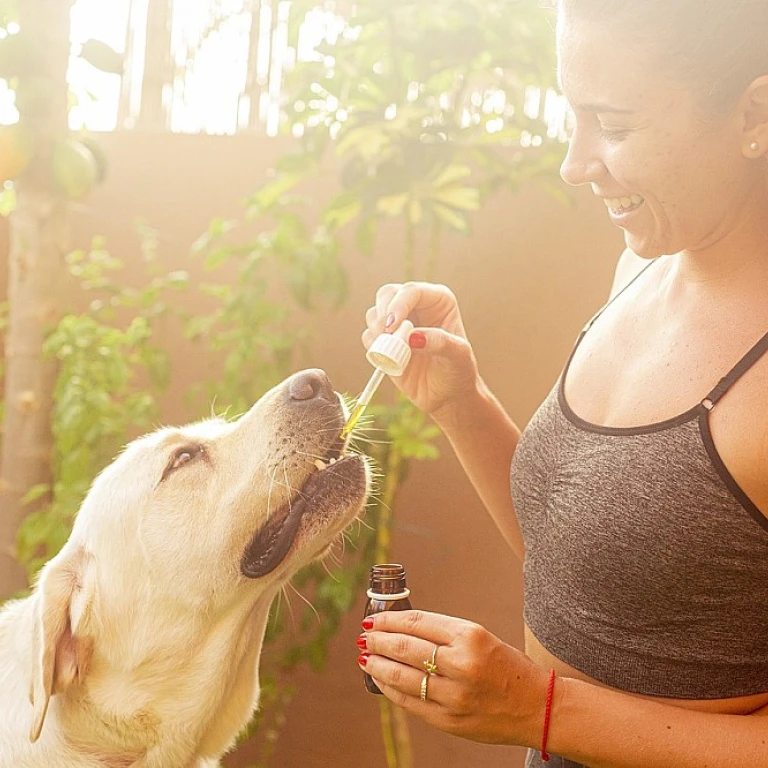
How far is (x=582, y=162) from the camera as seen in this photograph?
3.60 ft

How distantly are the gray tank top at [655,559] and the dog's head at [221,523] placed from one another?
33cm

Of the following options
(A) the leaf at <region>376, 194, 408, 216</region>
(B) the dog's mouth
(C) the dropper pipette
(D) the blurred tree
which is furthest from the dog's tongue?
(A) the leaf at <region>376, 194, 408, 216</region>

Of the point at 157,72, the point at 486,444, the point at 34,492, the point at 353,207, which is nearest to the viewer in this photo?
the point at 486,444

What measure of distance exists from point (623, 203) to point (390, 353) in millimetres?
356

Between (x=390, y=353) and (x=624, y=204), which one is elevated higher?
(x=624, y=204)

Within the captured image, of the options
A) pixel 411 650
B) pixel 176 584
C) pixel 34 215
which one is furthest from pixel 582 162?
pixel 34 215

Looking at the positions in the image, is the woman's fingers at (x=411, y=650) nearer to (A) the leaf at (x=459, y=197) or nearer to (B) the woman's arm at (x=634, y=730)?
(B) the woman's arm at (x=634, y=730)

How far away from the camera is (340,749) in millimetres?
2598

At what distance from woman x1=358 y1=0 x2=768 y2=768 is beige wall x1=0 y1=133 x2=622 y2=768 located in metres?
1.35

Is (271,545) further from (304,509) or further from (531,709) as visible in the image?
(531,709)

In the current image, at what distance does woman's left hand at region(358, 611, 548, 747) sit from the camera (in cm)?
98

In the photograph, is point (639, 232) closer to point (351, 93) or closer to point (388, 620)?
point (388, 620)

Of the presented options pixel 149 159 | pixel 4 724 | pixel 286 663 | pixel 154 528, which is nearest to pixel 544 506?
pixel 154 528

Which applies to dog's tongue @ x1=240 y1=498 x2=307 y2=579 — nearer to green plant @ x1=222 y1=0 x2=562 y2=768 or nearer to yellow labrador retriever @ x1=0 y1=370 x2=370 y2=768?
yellow labrador retriever @ x1=0 y1=370 x2=370 y2=768
